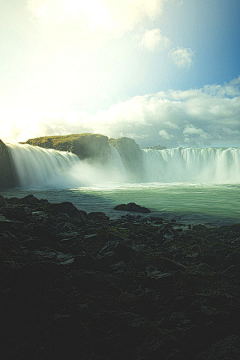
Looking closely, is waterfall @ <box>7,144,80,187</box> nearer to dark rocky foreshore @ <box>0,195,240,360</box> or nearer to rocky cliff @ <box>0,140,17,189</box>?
rocky cliff @ <box>0,140,17,189</box>

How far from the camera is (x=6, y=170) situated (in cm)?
3362

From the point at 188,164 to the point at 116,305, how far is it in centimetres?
8374

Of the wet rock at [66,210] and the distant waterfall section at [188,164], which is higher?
the distant waterfall section at [188,164]

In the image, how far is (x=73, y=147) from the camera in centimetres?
6372

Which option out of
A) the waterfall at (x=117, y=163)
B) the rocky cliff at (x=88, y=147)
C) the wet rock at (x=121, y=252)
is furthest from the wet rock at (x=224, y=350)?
the waterfall at (x=117, y=163)

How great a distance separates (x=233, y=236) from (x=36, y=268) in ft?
25.2

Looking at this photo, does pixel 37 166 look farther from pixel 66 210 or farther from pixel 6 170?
pixel 66 210

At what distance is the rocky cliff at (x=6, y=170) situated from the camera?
32.7 m

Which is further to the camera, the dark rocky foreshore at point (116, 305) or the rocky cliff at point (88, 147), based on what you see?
the rocky cliff at point (88, 147)

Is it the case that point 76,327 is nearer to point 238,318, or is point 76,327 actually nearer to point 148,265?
point 238,318

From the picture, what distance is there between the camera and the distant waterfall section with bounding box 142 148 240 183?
7562cm

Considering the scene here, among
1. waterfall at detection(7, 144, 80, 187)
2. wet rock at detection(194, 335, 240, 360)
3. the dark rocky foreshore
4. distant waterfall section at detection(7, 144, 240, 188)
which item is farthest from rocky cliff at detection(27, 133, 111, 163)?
wet rock at detection(194, 335, 240, 360)

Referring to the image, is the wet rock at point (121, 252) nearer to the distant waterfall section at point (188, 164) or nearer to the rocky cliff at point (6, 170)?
the rocky cliff at point (6, 170)

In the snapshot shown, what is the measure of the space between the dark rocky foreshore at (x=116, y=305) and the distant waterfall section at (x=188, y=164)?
73151 millimetres
